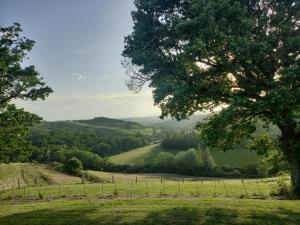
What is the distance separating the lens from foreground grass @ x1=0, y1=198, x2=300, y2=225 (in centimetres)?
2358

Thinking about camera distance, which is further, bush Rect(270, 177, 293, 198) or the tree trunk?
bush Rect(270, 177, 293, 198)

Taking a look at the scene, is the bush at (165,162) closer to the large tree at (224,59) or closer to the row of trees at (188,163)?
the row of trees at (188,163)

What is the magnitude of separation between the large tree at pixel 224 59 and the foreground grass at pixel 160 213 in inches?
200

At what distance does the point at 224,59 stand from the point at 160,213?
40.3 feet

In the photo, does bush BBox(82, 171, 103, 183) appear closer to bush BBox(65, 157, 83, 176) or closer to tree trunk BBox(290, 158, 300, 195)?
bush BBox(65, 157, 83, 176)

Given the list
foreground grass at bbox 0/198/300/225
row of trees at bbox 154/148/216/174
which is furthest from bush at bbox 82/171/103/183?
foreground grass at bbox 0/198/300/225

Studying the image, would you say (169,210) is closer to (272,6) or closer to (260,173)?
(272,6)

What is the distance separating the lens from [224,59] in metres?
25.9

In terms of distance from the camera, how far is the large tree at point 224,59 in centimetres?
2453

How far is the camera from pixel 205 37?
2495 cm

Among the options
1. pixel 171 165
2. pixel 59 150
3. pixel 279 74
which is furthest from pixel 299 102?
pixel 59 150

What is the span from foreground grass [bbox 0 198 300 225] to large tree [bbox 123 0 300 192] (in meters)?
5.09

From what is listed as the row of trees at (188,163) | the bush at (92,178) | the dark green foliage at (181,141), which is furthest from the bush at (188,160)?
the bush at (92,178)

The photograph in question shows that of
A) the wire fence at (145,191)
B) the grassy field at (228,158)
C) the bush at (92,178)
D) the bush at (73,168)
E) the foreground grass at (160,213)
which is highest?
the grassy field at (228,158)
